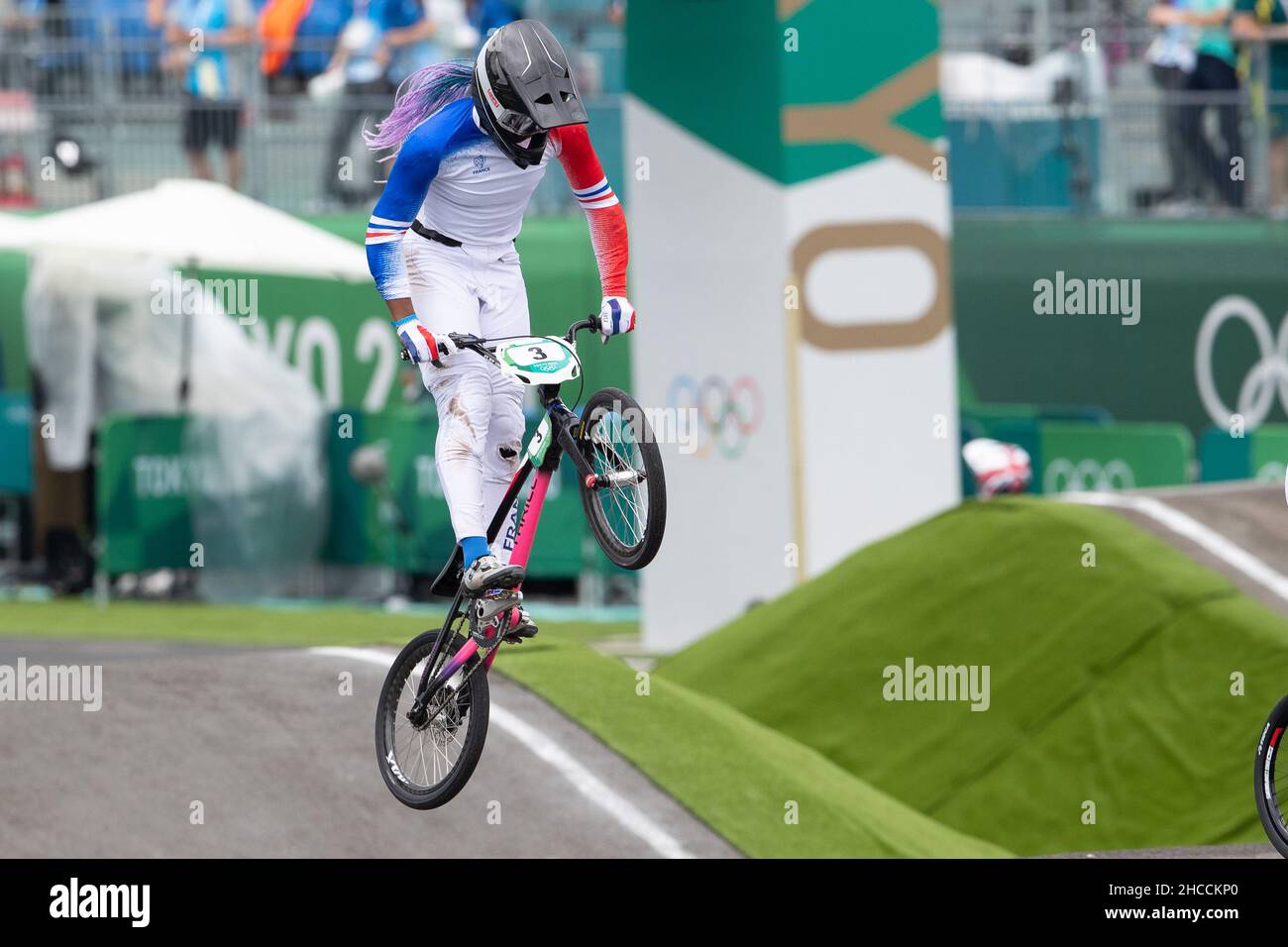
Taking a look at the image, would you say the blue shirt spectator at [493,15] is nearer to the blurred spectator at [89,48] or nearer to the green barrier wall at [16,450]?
the blurred spectator at [89,48]

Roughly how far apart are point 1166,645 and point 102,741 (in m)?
6.69

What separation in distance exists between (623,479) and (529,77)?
60.8 inches

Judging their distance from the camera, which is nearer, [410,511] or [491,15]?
[491,15]

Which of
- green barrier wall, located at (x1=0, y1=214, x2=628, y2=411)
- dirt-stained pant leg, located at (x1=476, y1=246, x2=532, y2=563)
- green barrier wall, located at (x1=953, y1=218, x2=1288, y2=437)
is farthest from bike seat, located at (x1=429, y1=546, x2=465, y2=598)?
green barrier wall, located at (x1=953, y1=218, x2=1288, y2=437)

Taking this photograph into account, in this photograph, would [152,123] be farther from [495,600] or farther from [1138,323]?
[495,600]

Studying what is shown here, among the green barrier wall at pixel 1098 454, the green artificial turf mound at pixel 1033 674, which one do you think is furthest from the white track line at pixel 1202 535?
the green barrier wall at pixel 1098 454

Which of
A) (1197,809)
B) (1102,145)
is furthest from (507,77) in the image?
(1102,145)

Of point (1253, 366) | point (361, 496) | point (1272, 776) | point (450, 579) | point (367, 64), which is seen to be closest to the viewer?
point (450, 579)

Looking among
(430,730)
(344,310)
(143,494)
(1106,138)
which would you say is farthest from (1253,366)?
(430,730)

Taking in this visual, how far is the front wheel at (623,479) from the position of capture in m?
8.99

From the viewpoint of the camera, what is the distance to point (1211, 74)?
2312 centimetres

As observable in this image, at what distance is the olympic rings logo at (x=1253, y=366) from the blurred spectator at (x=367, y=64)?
8177 mm

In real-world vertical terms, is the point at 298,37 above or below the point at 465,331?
above

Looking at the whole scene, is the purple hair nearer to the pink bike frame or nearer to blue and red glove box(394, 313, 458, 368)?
blue and red glove box(394, 313, 458, 368)
